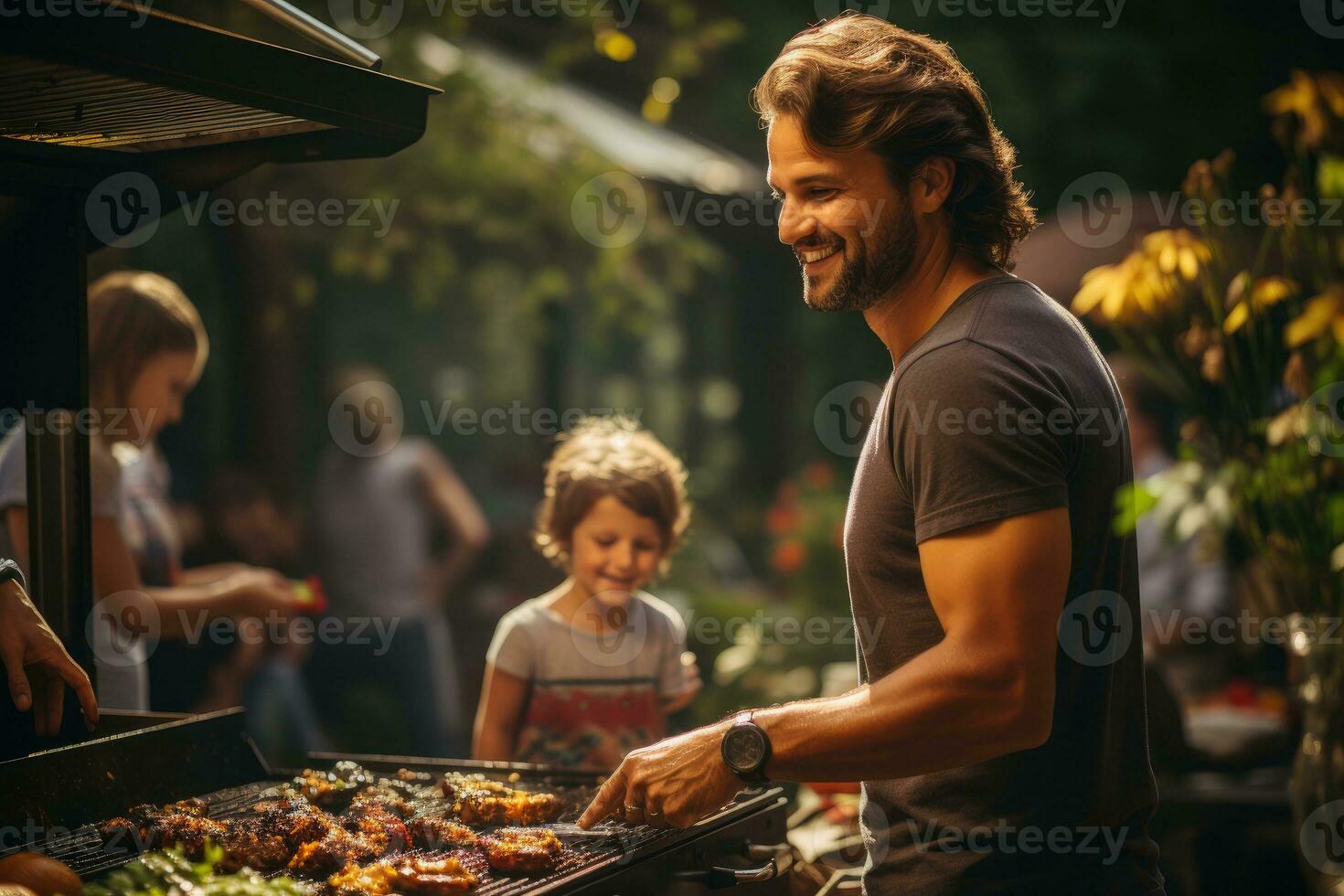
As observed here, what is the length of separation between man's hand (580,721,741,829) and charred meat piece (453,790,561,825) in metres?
0.57

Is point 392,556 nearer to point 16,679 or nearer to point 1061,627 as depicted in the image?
point 16,679

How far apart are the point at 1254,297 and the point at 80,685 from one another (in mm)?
3449

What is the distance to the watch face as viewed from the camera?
2.11 meters

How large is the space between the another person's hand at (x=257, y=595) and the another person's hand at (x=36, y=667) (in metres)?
1.24

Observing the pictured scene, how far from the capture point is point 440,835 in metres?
2.65

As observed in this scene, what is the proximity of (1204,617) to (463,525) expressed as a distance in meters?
3.80

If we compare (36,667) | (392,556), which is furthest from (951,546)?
(392,556)

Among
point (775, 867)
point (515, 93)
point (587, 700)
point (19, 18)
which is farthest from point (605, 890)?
point (515, 93)

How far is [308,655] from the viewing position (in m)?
7.29

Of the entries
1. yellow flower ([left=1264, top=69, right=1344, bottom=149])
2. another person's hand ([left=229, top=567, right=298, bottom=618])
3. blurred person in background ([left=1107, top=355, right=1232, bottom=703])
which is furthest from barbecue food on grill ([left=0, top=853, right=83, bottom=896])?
blurred person in background ([left=1107, top=355, right=1232, bottom=703])

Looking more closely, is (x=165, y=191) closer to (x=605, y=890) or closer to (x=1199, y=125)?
(x=605, y=890)

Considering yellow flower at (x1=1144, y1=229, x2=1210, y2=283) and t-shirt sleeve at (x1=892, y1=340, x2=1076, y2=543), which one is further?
yellow flower at (x1=1144, y1=229, x2=1210, y2=283)

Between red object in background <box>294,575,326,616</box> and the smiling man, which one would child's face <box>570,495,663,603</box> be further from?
the smiling man

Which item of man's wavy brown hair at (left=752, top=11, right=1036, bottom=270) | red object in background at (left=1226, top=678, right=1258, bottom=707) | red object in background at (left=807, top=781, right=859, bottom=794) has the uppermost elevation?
man's wavy brown hair at (left=752, top=11, right=1036, bottom=270)
